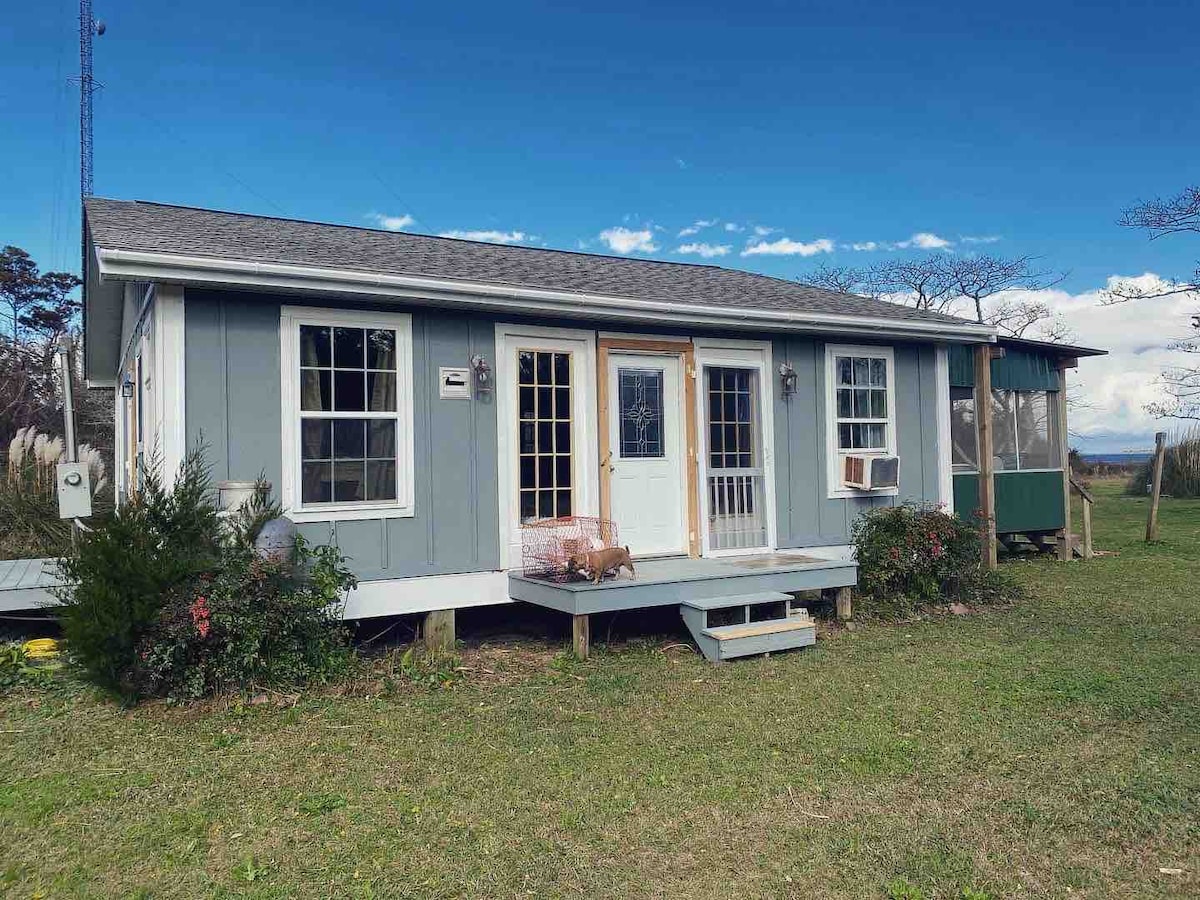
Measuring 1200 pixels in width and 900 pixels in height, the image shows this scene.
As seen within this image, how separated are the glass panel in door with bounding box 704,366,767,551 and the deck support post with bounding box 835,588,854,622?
843mm

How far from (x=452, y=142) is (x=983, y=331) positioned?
12.3m

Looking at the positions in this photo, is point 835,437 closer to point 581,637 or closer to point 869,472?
point 869,472

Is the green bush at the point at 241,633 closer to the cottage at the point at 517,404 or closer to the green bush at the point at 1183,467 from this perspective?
the cottage at the point at 517,404

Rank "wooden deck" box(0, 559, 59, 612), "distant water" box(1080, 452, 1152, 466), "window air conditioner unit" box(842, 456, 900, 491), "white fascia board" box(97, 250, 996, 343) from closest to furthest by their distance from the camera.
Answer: "white fascia board" box(97, 250, 996, 343), "wooden deck" box(0, 559, 59, 612), "window air conditioner unit" box(842, 456, 900, 491), "distant water" box(1080, 452, 1152, 466)

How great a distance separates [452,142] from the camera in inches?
683

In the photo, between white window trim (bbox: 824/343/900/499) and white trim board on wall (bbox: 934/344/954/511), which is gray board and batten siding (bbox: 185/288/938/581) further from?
white trim board on wall (bbox: 934/344/954/511)

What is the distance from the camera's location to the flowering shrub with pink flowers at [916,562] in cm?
743

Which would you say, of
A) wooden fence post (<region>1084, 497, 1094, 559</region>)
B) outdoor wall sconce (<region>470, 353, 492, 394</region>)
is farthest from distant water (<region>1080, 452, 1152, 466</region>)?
outdoor wall sconce (<region>470, 353, 492, 394</region>)

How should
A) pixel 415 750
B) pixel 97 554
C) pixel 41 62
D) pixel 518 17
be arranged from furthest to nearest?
pixel 41 62 → pixel 518 17 → pixel 97 554 → pixel 415 750

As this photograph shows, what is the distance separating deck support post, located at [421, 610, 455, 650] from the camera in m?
6.17

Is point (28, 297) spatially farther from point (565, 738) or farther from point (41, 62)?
point (565, 738)

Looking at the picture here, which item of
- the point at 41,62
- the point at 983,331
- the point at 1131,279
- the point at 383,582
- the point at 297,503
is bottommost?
the point at 383,582

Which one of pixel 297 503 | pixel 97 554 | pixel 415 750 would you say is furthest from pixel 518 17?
pixel 415 750

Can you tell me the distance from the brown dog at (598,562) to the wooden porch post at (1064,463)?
287 inches
